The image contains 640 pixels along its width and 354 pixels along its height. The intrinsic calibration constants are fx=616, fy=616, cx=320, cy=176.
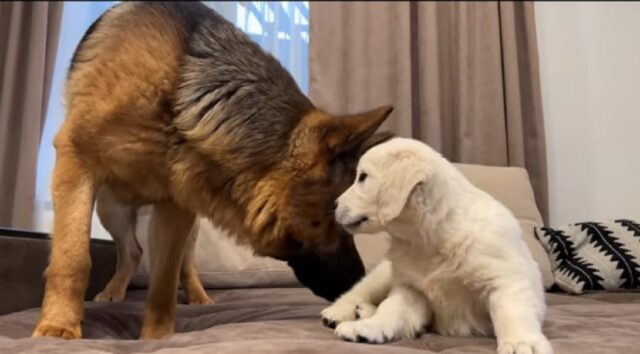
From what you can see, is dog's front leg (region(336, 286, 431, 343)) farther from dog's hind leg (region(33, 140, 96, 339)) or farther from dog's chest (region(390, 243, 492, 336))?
dog's hind leg (region(33, 140, 96, 339))

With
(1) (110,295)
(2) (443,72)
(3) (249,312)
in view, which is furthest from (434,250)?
(2) (443,72)

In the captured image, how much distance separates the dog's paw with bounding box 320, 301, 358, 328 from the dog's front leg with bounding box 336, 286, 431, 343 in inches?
3.9

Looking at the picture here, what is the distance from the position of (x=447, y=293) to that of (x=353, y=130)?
0.41m

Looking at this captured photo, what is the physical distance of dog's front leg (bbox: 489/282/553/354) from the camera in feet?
2.96

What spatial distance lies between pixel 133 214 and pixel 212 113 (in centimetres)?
78

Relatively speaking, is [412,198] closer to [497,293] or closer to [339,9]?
[497,293]

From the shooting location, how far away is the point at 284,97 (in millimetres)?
1475

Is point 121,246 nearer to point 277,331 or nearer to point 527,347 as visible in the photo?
point 277,331

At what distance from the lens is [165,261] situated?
1.61m

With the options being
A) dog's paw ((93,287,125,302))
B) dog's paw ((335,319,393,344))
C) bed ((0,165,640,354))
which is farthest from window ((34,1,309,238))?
dog's paw ((335,319,393,344))

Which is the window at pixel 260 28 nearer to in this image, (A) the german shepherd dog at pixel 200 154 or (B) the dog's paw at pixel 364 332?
(A) the german shepherd dog at pixel 200 154

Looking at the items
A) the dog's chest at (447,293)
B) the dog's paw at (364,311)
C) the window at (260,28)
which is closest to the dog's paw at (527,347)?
the dog's chest at (447,293)

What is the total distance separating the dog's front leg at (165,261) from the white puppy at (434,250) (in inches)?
18.4

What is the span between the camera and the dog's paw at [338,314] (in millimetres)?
1193
